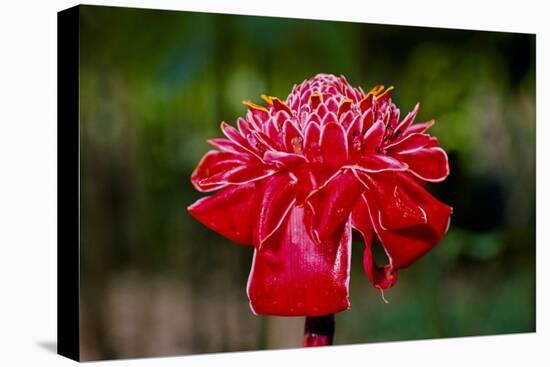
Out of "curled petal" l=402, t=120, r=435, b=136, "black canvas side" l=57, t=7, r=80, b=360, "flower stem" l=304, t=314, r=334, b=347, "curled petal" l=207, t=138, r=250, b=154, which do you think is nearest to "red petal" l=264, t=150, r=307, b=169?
"curled petal" l=207, t=138, r=250, b=154

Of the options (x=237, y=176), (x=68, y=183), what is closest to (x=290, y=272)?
(x=237, y=176)

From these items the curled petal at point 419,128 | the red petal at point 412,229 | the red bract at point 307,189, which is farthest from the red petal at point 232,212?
the curled petal at point 419,128

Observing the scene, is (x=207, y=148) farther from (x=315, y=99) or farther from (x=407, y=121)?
(x=407, y=121)

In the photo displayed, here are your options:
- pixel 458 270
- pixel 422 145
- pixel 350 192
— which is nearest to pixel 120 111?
pixel 350 192

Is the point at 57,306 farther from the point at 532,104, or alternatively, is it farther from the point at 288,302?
the point at 532,104

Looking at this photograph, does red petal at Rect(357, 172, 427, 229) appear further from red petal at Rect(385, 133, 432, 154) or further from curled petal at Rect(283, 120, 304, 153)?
curled petal at Rect(283, 120, 304, 153)

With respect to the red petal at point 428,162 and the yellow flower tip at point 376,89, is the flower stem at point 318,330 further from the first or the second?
the yellow flower tip at point 376,89
